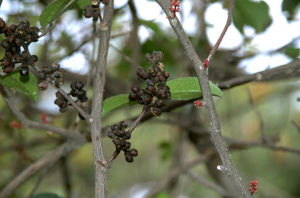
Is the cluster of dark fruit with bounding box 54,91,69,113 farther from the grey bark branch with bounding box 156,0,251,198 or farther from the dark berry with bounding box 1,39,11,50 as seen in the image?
the grey bark branch with bounding box 156,0,251,198

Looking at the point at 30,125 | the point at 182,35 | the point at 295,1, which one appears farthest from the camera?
the point at 295,1

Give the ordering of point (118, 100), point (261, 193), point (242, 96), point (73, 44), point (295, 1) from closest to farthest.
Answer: point (118, 100) → point (295, 1) → point (73, 44) → point (261, 193) → point (242, 96)

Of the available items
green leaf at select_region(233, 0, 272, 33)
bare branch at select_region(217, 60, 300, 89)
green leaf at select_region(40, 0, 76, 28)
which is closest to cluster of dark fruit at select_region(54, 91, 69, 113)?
green leaf at select_region(40, 0, 76, 28)

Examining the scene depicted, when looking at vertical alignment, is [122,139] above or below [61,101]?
below

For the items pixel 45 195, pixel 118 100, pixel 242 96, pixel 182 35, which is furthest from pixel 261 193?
pixel 182 35

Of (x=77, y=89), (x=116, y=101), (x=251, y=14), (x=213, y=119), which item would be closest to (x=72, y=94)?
(x=77, y=89)

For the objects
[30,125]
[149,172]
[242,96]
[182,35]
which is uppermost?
[242,96]

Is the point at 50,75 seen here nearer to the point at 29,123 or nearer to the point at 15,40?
the point at 15,40

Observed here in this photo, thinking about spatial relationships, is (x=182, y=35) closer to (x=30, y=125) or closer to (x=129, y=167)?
(x=30, y=125)
